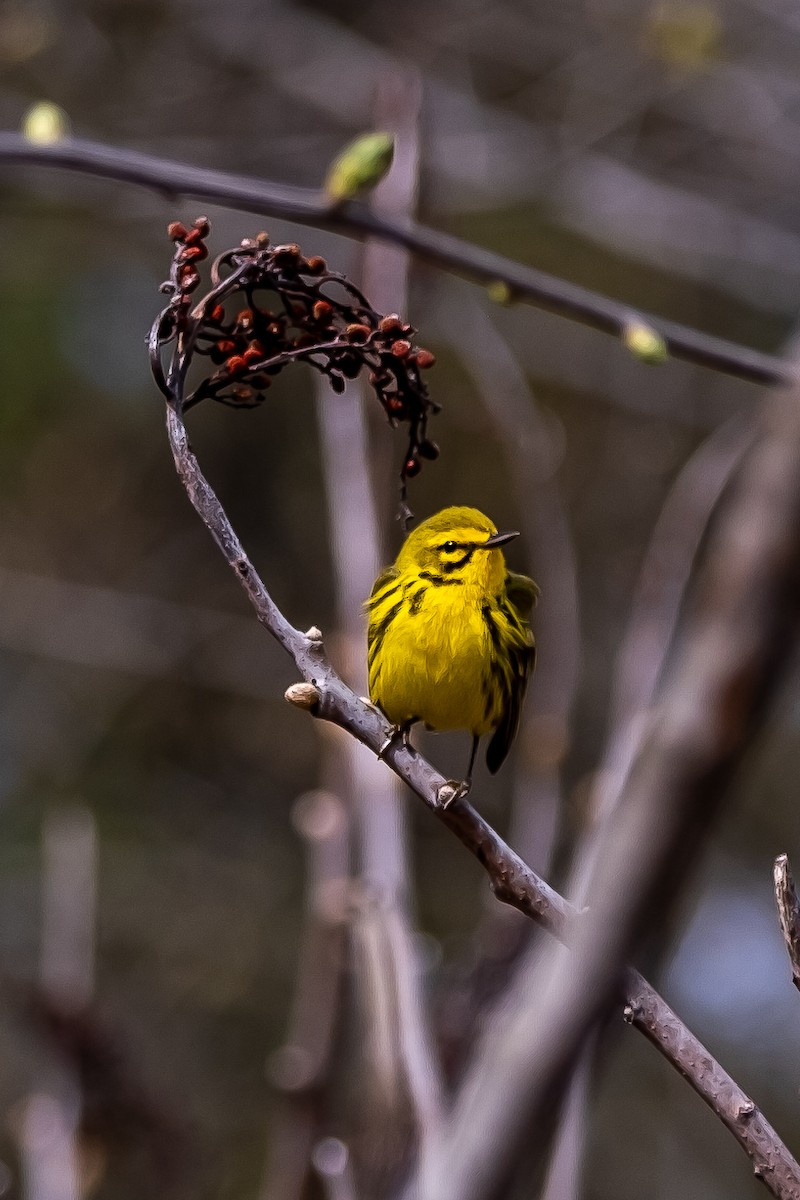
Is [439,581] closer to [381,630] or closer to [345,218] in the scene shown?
[381,630]

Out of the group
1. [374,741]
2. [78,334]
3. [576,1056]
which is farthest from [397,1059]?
[78,334]

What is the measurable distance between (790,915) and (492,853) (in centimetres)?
→ 46

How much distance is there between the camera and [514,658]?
3588mm

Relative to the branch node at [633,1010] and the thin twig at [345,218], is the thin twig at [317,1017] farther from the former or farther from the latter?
the thin twig at [345,218]

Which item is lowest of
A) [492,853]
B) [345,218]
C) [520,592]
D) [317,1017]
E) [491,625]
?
[317,1017]

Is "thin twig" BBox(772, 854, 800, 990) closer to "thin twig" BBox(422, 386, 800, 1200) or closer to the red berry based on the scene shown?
the red berry

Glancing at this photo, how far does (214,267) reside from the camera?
212 cm

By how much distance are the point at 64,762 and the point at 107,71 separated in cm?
527

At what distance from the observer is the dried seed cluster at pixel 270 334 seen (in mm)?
2055

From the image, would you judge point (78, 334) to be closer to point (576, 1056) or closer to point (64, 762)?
point (64, 762)

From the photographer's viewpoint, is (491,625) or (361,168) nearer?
(361,168)

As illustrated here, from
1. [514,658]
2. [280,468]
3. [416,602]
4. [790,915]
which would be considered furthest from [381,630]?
[280,468]

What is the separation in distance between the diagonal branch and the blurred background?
5.75 m

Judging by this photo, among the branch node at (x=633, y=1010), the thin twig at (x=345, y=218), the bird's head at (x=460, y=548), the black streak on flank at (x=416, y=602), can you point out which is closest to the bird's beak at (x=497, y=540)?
the bird's head at (x=460, y=548)
